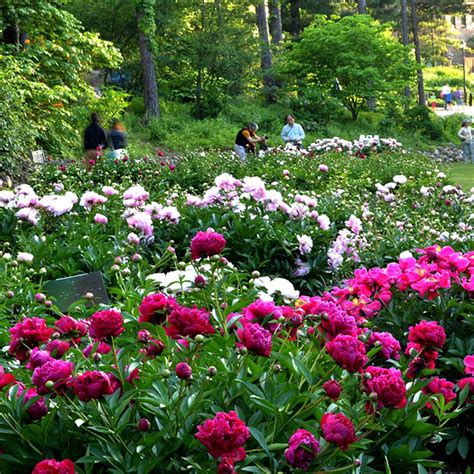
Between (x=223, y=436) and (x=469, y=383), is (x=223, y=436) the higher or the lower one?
the higher one

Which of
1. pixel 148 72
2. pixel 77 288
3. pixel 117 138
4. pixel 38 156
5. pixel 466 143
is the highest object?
pixel 77 288

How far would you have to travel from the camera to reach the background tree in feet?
82.6

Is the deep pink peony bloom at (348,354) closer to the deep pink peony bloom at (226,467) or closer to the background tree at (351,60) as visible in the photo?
the deep pink peony bloom at (226,467)

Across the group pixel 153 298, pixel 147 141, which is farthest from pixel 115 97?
pixel 153 298

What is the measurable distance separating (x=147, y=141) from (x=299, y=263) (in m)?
16.4

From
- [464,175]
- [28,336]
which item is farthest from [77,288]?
[464,175]

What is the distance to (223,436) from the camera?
1646mm

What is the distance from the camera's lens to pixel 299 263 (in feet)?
17.1

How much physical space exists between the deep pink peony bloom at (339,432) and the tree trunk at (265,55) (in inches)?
1032

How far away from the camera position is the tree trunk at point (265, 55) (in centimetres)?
2733

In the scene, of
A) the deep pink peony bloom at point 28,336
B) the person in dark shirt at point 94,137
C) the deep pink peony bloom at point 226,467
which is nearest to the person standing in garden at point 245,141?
the person in dark shirt at point 94,137

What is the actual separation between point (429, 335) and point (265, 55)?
26332mm

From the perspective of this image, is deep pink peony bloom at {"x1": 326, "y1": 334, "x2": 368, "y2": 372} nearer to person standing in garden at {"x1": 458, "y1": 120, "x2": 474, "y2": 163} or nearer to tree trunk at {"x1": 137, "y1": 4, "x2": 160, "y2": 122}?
person standing in garden at {"x1": 458, "y1": 120, "x2": 474, "y2": 163}

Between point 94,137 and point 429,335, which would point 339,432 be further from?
point 94,137
